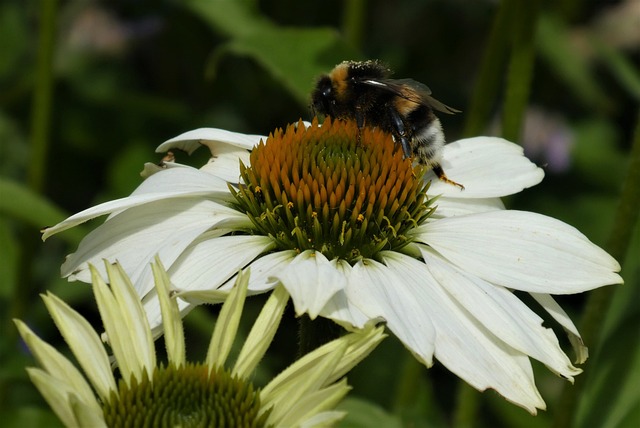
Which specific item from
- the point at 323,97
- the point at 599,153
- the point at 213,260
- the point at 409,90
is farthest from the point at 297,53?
the point at 599,153

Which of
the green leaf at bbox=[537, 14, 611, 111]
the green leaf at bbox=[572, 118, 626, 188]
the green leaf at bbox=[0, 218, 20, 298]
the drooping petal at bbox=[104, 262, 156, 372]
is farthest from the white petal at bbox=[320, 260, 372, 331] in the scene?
the green leaf at bbox=[572, 118, 626, 188]

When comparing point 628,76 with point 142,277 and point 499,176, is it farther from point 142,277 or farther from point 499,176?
point 142,277

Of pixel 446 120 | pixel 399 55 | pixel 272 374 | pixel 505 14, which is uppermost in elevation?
pixel 505 14

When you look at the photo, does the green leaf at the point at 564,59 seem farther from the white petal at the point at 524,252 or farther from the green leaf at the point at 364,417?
the white petal at the point at 524,252

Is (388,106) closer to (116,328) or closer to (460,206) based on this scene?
(460,206)

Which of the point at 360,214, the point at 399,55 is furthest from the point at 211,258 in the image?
the point at 399,55
